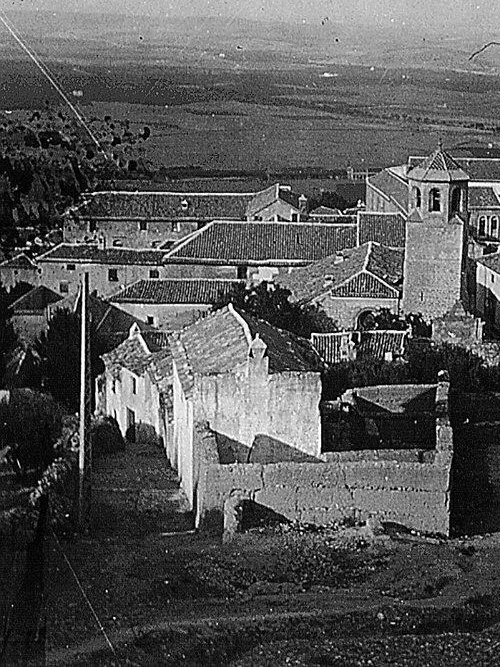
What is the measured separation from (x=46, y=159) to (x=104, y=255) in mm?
6362

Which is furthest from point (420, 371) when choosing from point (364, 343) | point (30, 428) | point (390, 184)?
point (390, 184)

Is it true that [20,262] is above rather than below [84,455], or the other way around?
above

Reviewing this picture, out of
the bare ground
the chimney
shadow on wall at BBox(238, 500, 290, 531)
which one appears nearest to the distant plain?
the chimney

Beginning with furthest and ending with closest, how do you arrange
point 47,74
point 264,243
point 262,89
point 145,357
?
point 264,243, point 262,89, point 145,357, point 47,74

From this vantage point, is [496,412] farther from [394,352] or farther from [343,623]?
[343,623]

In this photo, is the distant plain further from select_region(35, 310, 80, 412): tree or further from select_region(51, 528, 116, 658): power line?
select_region(51, 528, 116, 658): power line

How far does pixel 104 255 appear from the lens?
13.5 meters

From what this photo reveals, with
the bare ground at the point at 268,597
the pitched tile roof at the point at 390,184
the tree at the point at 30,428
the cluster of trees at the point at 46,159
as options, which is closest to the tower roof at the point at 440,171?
the cluster of trees at the point at 46,159

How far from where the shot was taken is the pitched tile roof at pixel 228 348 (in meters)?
6.16

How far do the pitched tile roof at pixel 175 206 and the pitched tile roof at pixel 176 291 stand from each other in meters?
2.22

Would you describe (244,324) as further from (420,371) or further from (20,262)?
(20,262)

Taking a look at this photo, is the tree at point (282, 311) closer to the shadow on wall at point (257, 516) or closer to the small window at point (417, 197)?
the small window at point (417, 197)

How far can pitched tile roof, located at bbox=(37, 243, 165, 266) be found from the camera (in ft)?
41.4

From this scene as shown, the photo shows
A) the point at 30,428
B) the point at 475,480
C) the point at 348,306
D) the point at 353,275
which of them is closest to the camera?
the point at 475,480
